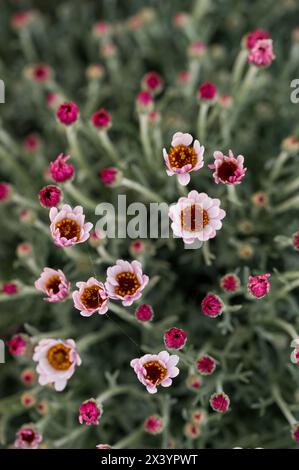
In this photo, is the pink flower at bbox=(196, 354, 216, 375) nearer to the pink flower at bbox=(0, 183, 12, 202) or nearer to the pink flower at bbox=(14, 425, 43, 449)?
the pink flower at bbox=(14, 425, 43, 449)

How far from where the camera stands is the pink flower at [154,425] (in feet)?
3.83

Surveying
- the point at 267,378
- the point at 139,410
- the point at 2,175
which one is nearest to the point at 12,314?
the point at 139,410

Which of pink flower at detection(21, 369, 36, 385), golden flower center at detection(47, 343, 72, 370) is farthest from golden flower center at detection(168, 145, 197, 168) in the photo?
pink flower at detection(21, 369, 36, 385)

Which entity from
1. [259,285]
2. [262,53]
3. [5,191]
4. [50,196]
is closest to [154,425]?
[259,285]

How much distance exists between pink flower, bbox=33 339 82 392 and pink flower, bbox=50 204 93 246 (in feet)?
0.68

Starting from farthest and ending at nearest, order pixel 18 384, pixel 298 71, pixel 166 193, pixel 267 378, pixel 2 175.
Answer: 1. pixel 2 175
2. pixel 298 71
3. pixel 18 384
4. pixel 166 193
5. pixel 267 378

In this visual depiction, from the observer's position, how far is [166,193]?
1475mm

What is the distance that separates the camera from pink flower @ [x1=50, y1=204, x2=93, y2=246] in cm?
97

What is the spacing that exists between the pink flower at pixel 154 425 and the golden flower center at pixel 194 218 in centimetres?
43

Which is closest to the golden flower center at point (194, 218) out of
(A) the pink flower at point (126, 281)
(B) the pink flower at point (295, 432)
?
(A) the pink flower at point (126, 281)

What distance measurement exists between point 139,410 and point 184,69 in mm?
1176

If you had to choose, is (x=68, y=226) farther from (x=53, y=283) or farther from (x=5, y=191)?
(x=5, y=191)

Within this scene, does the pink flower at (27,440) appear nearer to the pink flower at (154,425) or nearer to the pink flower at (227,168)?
the pink flower at (154,425)

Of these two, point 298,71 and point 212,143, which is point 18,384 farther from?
point 298,71
